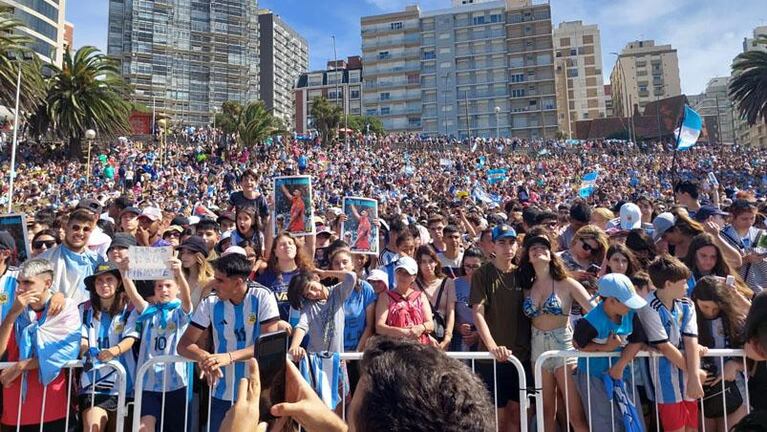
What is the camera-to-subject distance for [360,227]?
5512 millimetres

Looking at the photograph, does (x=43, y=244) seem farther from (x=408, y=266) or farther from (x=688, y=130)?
(x=688, y=130)

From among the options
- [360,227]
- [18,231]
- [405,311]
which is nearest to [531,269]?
[405,311]

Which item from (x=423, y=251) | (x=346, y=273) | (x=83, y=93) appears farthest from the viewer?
(x=83, y=93)

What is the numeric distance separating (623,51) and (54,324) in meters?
118

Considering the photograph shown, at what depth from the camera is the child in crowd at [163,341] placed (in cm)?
355

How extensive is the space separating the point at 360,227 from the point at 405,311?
1.50 m

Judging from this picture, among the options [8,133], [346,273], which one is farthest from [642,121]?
[346,273]

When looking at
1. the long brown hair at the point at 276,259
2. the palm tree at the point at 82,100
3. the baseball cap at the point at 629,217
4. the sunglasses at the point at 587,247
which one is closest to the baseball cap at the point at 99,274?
the long brown hair at the point at 276,259

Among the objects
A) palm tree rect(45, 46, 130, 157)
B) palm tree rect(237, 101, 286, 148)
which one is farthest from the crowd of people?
palm tree rect(237, 101, 286, 148)

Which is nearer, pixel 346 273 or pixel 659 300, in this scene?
pixel 659 300

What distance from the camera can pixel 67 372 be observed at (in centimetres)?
355

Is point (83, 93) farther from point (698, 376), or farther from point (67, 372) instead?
point (698, 376)

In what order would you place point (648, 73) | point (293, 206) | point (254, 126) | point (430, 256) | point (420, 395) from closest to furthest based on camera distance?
point (420, 395), point (430, 256), point (293, 206), point (254, 126), point (648, 73)

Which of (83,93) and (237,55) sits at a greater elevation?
(237,55)
